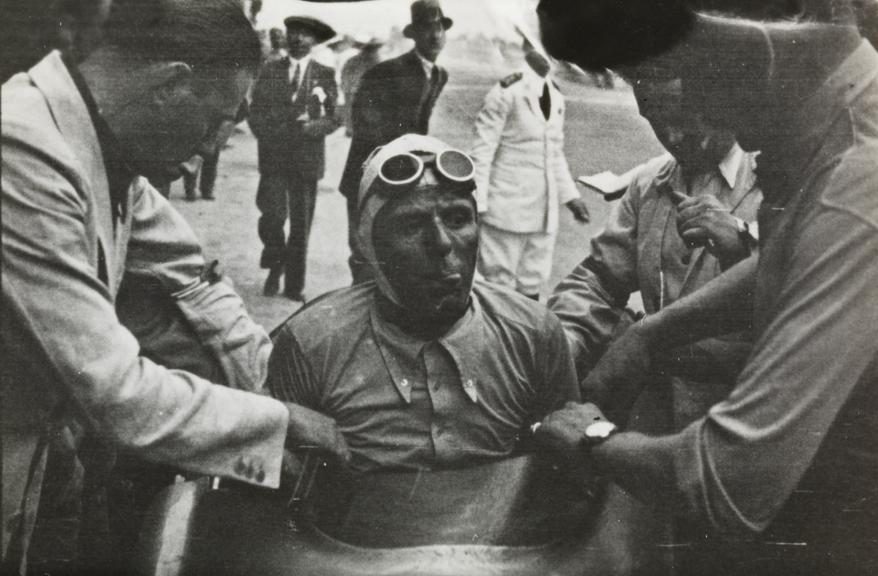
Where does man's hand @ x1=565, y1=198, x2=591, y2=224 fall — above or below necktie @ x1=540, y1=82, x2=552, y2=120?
below

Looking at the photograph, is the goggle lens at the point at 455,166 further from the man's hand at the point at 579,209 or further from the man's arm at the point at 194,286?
the man's arm at the point at 194,286

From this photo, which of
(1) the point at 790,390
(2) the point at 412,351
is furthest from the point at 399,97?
(1) the point at 790,390

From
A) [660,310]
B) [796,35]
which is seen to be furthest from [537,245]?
[796,35]

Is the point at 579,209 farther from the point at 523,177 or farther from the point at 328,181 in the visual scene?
the point at 328,181

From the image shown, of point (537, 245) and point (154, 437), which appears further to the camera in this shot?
point (537, 245)

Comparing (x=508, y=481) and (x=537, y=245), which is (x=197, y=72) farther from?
(x=508, y=481)

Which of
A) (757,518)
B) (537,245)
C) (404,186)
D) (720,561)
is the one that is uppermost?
(404,186)

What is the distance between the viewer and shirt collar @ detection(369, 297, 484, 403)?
13.9 feet

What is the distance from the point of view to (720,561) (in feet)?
14.1

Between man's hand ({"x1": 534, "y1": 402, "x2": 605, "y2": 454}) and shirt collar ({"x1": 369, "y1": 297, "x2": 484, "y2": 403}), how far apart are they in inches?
11.3

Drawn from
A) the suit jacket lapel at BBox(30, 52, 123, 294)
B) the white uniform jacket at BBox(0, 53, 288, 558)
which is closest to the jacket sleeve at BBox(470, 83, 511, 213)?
the white uniform jacket at BBox(0, 53, 288, 558)

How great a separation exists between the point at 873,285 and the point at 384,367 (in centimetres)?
175

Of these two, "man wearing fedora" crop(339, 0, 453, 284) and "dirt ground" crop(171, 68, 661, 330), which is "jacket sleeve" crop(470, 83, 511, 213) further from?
"man wearing fedora" crop(339, 0, 453, 284)

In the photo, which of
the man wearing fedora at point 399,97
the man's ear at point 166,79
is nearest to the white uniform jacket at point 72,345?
the man's ear at point 166,79
